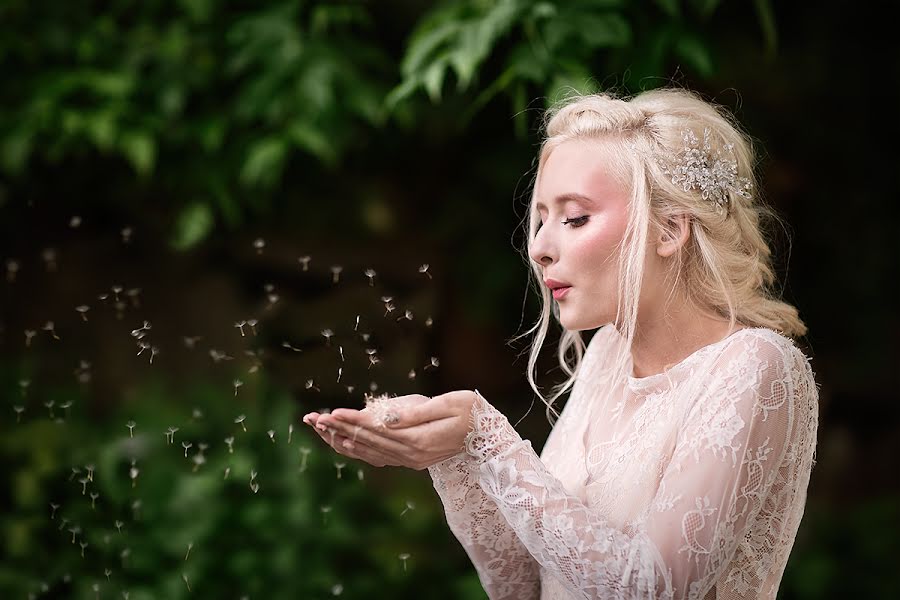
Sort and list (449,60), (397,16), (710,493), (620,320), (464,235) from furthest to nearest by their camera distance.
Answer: (464,235) < (397,16) < (449,60) < (620,320) < (710,493)

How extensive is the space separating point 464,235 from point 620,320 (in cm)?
230

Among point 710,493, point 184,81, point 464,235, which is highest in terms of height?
point 710,493

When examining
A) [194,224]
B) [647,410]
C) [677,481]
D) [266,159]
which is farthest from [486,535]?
[194,224]

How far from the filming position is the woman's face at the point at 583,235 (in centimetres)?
180

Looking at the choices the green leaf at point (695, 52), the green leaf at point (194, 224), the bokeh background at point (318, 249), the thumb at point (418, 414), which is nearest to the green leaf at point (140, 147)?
the bokeh background at point (318, 249)

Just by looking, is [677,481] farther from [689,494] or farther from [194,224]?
[194,224]

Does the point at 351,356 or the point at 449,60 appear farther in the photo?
the point at 449,60

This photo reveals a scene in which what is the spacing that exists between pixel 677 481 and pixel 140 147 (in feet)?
8.42

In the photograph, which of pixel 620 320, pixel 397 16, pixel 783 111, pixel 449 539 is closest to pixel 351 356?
pixel 620 320

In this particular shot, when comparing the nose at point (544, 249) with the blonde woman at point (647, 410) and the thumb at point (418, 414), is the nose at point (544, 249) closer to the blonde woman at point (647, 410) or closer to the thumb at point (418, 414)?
the blonde woman at point (647, 410)

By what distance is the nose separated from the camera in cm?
182

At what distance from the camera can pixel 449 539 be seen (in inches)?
150

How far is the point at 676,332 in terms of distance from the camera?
6.25 ft

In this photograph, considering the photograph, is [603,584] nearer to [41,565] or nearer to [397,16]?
[41,565]
